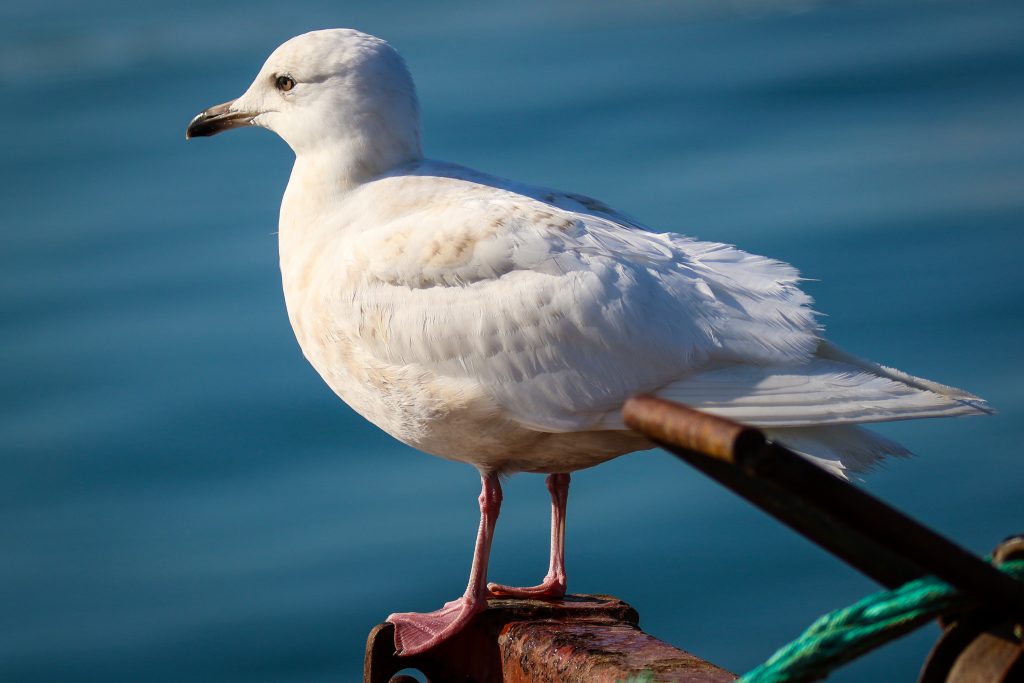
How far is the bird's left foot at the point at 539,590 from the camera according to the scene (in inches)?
175

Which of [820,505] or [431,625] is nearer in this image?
[820,505]

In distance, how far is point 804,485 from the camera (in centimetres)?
170

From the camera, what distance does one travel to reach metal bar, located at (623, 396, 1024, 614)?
5.56ft

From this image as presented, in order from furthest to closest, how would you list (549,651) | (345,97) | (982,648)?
(345,97) < (549,651) < (982,648)

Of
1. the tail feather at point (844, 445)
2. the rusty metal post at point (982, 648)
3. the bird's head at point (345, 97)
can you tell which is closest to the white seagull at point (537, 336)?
the tail feather at point (844, 445)

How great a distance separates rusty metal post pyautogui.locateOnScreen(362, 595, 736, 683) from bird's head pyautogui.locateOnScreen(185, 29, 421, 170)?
167 centimetres

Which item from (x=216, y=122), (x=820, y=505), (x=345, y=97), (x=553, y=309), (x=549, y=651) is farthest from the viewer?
(x=216, y=122)

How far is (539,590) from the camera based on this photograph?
4.49 meters

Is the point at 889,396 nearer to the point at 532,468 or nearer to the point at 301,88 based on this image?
the point at 532,468

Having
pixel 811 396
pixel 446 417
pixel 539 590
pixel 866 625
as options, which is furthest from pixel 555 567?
pixel 866 625

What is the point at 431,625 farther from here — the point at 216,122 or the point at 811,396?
the point at 216,122

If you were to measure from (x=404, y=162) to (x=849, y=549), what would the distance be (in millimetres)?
3264

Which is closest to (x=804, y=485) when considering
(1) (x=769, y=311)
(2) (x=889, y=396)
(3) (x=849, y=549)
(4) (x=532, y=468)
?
(3) (x=849, y=549)

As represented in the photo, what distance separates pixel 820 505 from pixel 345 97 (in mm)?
3464
